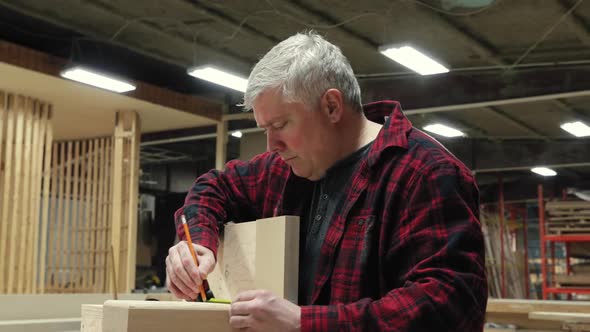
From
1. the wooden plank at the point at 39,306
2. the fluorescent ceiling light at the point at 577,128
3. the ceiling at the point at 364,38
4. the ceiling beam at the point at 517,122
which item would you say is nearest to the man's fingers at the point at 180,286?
the wooden plank at the point at 39,306

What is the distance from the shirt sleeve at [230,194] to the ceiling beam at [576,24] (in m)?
6.03

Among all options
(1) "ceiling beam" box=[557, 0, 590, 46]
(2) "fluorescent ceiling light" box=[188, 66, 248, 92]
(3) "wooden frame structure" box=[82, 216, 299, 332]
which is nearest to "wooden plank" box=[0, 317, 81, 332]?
(2) "fluorescent ceiling light" box=[188, 66, 248, 92]

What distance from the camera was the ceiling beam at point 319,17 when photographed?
7.46 meters

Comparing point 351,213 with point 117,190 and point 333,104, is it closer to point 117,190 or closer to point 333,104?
point 333,104

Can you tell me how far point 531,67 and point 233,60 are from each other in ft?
12.5

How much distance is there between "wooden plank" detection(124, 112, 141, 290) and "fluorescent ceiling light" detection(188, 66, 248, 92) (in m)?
2.05

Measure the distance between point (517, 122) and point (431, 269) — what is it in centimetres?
1107

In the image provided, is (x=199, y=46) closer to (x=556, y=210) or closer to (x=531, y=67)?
(x=531, y=67)

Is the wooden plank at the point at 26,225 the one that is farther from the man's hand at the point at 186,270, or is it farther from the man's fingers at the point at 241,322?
the man's fingers at the point at 241,322

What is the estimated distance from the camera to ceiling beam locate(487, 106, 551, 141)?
11.3 m

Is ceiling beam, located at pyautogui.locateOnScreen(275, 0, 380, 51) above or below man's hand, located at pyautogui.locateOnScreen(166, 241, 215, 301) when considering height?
above

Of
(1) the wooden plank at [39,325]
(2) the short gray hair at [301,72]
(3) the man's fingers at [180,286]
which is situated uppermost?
(2) the short gray hair at [301,72]

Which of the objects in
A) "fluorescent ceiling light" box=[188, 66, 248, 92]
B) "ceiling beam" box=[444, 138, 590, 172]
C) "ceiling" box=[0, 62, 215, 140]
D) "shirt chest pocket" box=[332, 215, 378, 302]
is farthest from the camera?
"ceiling beam" box=[444, 138, 590, 172]

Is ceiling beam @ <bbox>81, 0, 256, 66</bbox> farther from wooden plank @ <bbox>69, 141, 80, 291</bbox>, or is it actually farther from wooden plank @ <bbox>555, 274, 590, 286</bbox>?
wooden plank @ <bbox>555, 274, 590, 286</bbox>
